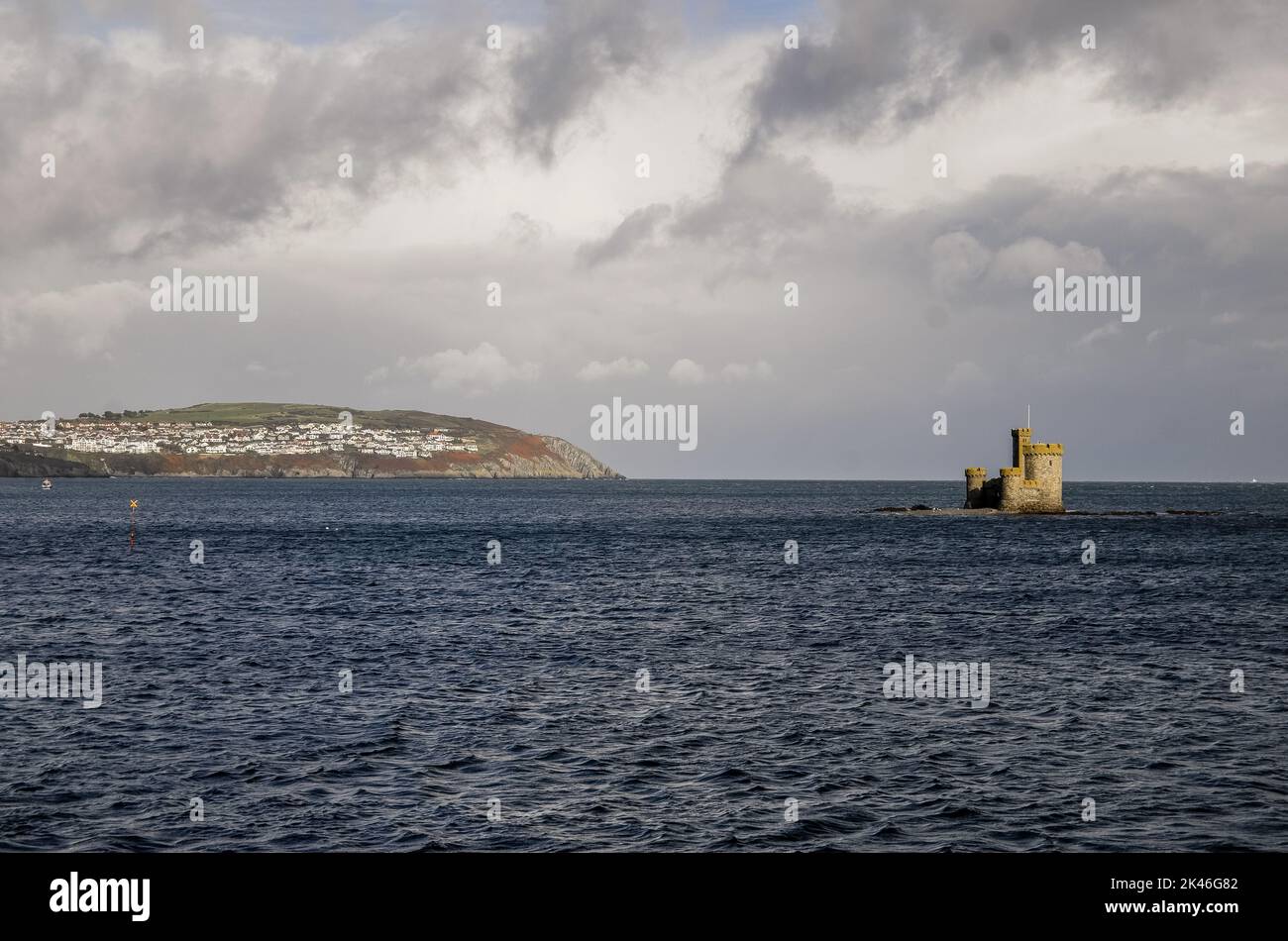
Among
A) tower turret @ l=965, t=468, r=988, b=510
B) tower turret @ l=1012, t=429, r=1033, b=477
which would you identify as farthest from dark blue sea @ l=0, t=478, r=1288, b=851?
tower turret @ l=965, t=468, r=988, b=510

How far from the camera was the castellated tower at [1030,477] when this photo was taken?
121000 millimetres

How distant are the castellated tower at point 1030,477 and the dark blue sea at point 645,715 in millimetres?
53580

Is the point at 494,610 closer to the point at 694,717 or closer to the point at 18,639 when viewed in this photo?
the point at 18,639

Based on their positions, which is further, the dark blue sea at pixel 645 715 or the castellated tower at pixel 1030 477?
the castellated tower at pixel 1030 477

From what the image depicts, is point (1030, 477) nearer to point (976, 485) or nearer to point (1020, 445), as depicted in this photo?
point (1020, 445)

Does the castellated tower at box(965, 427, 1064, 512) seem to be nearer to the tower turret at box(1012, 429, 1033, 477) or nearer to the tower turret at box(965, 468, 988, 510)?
the tower turret at box(1012, 429, 1033, 477)

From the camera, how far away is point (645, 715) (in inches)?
1096

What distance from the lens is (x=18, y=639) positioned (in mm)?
41406

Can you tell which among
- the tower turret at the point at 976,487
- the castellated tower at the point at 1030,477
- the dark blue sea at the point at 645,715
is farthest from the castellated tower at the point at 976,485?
the dark blue sea at the point at 645,715

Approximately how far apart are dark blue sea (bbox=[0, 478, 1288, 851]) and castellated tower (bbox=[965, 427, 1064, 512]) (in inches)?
2109

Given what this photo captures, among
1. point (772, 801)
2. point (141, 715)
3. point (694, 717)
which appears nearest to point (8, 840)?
point (141, 715)

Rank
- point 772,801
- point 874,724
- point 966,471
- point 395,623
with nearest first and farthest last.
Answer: point 772,801, point 874,724, point 395,623, point 966,471

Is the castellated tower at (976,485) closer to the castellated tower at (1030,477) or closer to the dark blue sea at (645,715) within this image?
the castellated tower at (1030,477)
